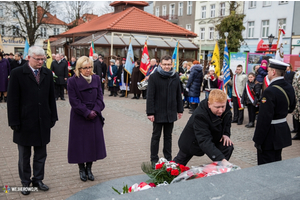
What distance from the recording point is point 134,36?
24.4 metres

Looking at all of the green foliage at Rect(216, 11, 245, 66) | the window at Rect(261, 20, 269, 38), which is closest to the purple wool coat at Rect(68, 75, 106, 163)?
the green foliage at Rect(216, 11, 245, 66)

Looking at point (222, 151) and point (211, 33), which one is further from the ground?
point (211, 33)

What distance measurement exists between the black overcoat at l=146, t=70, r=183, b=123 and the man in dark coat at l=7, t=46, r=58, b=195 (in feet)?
5.87

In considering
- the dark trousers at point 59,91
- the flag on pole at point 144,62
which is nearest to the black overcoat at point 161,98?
the dark trousers at point 59,91

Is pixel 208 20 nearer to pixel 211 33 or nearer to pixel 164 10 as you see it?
pixel 211 33

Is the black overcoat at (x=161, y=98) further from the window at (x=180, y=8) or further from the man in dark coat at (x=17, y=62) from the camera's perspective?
the window at (x=180, y=8)

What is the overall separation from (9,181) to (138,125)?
4959 mm

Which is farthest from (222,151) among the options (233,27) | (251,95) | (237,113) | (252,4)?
Answer: (252,4)

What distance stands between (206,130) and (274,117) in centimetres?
139

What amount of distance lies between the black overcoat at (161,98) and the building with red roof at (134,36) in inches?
669

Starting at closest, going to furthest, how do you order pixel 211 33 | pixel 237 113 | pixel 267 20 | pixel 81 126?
1. pixel 81 126
2. pixel 237 113
3. pixel 267 20
4. pixel 211 33

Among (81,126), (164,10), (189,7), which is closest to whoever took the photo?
(81,126)

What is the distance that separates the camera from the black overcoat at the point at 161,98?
17.4 ft

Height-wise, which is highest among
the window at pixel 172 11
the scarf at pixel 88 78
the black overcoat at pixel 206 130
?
the window at pixel 172 11
